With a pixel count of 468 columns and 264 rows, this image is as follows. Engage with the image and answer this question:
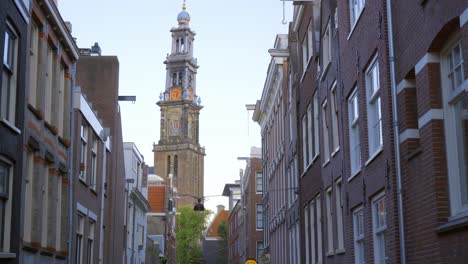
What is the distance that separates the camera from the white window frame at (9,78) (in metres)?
15.0

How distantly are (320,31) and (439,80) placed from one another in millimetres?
11702

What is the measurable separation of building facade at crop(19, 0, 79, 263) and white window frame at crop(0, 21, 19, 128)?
40.6 inches

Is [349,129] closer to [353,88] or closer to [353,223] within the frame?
[353,88]

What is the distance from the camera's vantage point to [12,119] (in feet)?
51.1

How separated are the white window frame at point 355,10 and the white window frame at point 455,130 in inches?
224

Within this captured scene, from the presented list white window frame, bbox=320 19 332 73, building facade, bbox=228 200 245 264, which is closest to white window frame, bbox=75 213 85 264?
white window frame, bbox=320 19 332 73

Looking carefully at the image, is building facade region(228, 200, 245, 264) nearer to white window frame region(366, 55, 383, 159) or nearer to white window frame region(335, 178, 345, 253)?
white window frame region(335, 178, 345, 253)

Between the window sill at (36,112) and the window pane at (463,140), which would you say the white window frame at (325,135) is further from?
the window pane at (463,140)

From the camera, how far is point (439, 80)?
11.4 m

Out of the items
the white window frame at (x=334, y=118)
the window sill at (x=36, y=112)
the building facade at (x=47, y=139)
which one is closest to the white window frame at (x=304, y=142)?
the white window frame at (x=334, y=118)

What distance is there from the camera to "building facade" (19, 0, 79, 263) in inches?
693

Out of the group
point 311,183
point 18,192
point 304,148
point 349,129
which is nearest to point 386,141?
point 349,129

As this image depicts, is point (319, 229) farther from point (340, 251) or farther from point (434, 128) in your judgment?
point (434, 128)

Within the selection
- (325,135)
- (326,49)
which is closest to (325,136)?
(325,135)
